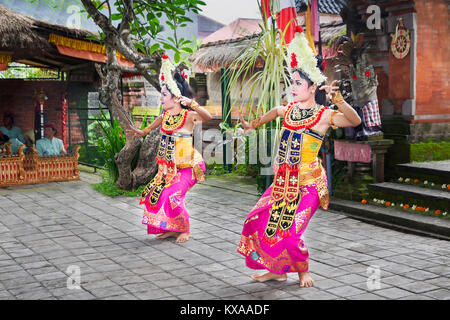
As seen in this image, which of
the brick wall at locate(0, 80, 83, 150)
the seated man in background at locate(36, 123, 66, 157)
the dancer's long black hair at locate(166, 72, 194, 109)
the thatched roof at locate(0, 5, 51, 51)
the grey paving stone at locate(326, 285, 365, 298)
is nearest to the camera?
the grey paving stone at locate(326, 285, 365, 298)

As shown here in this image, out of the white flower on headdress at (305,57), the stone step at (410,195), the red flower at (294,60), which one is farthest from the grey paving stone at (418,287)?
the stone step at (410,195)

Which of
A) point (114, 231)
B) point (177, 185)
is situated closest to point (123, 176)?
point (114, 231)

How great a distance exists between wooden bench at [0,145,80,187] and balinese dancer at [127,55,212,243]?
5011 millimetres

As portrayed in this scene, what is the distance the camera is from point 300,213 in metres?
4.75

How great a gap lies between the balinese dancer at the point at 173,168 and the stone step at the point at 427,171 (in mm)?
3321

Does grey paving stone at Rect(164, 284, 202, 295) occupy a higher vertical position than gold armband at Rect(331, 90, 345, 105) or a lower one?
lower

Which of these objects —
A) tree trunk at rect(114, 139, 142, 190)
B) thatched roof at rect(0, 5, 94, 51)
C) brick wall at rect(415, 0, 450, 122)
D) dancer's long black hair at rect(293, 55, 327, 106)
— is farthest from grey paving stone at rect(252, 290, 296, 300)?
thatched roof at rect(0, 5, 94, 51)

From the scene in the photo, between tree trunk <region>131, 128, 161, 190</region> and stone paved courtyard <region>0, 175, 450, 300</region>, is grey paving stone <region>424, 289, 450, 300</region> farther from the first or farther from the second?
tree trunk <region>131, 128, 161, 190</region>

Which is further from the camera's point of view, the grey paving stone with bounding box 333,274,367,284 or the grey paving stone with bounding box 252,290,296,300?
the grey paving stone with bounding box 333,274,367,284

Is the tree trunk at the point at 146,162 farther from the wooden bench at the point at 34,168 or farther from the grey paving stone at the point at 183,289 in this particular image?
the grey paving stone at the point at 183,289

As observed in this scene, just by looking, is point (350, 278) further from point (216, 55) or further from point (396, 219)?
point (216, 55)

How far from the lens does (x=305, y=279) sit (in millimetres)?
4797

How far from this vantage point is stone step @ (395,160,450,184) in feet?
24.7

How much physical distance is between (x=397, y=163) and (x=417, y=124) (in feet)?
2.20
